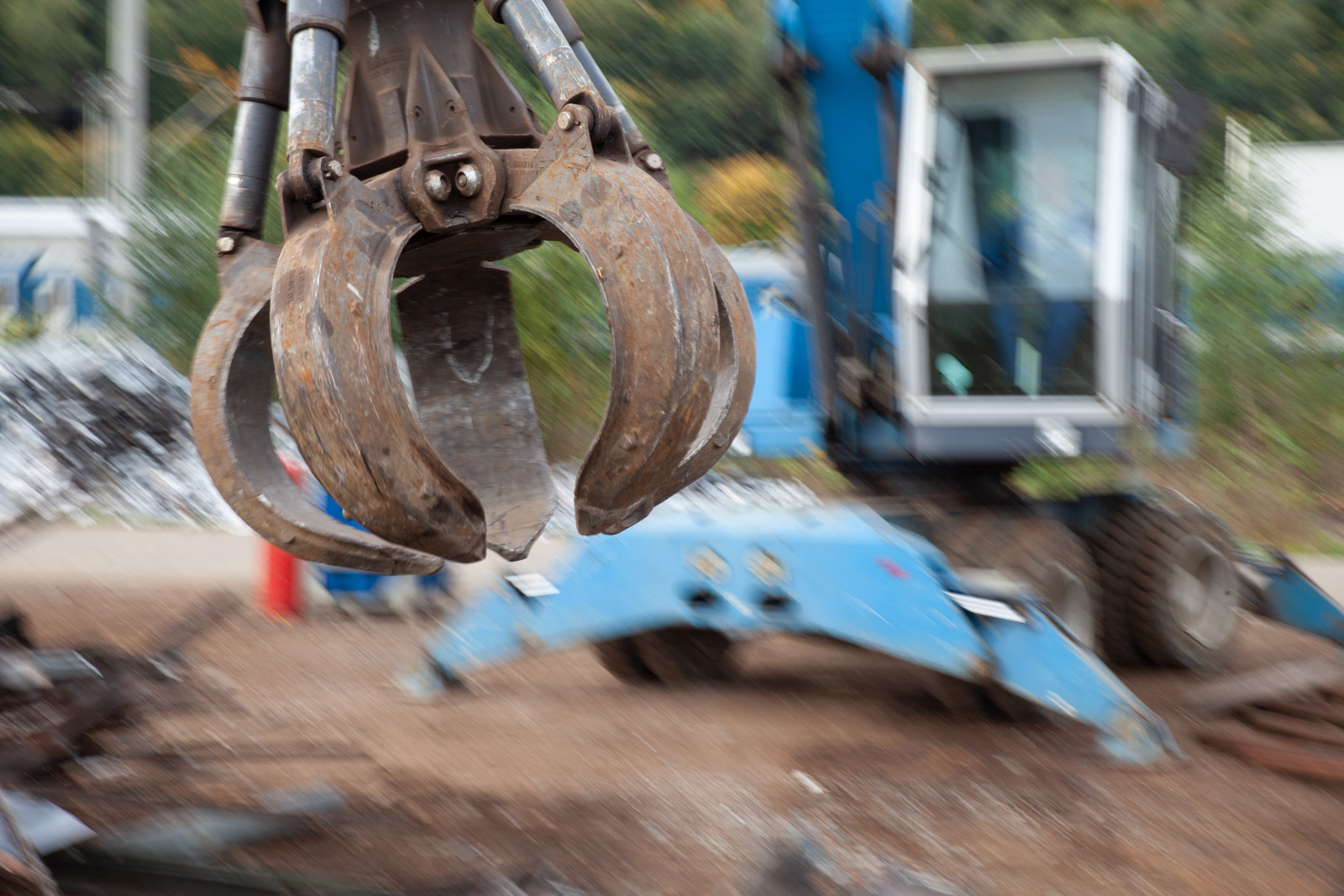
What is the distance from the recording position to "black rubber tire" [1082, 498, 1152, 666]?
5.71m

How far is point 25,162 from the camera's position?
34.9 metres

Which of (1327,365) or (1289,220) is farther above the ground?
(1289,220)

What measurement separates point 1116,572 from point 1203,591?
589 millimetres

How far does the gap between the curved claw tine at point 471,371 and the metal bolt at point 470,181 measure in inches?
29.1

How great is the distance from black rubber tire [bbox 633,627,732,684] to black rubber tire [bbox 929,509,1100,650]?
3.24 feet

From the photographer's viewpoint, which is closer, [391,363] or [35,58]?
[391,363]

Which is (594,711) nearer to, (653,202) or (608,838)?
(608,838)

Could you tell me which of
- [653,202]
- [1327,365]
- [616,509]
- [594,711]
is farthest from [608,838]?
[1327,365]

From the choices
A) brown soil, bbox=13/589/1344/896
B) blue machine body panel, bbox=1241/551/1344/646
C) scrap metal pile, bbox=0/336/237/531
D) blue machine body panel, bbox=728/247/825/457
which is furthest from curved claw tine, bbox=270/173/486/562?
scrap metal pile, bbox=0/336/237/531

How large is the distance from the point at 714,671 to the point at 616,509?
142 inches

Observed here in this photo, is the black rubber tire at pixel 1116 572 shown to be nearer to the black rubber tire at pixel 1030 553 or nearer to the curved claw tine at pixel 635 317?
the black rubber tire at pixel 1030 553

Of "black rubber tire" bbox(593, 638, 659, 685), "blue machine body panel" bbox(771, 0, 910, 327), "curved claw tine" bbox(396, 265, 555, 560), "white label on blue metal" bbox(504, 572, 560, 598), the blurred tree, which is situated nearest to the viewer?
"curved claw tine" bbox(396, 265, 555, 560)

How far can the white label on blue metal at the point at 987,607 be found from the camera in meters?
4.39

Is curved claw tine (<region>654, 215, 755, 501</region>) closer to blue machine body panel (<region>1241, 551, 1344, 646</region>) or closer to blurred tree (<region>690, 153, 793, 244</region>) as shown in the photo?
blue machine body panel (<region>1241, 551, 1344, 646</region>)
